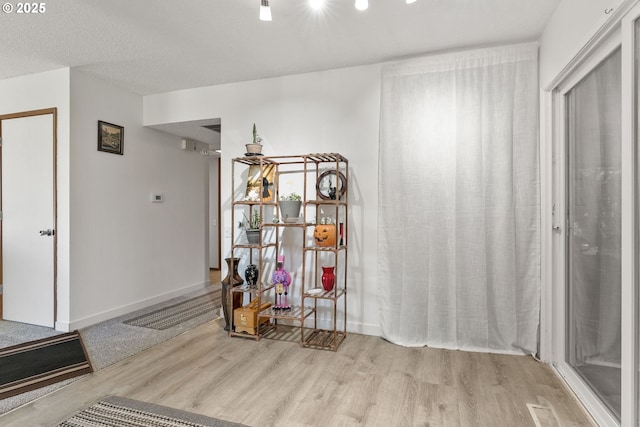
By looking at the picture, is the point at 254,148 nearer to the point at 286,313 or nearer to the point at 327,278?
the point at 327,278

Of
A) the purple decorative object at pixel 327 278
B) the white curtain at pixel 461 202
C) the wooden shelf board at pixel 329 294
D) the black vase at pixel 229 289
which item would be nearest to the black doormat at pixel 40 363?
the black vase at pixel 229 289

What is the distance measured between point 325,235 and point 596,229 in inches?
73.7

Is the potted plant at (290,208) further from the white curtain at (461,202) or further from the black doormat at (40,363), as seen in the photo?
the black doormat at (40,363)

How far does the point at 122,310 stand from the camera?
13.0ft

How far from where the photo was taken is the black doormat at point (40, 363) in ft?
7.87

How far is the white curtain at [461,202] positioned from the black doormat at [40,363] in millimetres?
2530

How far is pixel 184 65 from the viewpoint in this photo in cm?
336

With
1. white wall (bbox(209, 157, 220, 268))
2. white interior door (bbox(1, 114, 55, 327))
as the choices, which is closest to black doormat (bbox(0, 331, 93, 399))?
white interior door (bbox(1, 114, 55, 327))

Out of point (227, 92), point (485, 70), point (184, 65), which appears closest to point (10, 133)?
point (184, 65)

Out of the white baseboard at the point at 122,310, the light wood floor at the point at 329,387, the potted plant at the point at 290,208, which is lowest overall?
the light wood floor at the point at 329,387

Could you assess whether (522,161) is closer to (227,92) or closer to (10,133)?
(227,92)

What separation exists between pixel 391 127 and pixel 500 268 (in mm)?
1509

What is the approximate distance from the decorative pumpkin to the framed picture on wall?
250 cm

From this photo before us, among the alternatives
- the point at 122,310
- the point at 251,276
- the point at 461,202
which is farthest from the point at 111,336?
the point at 461,202
